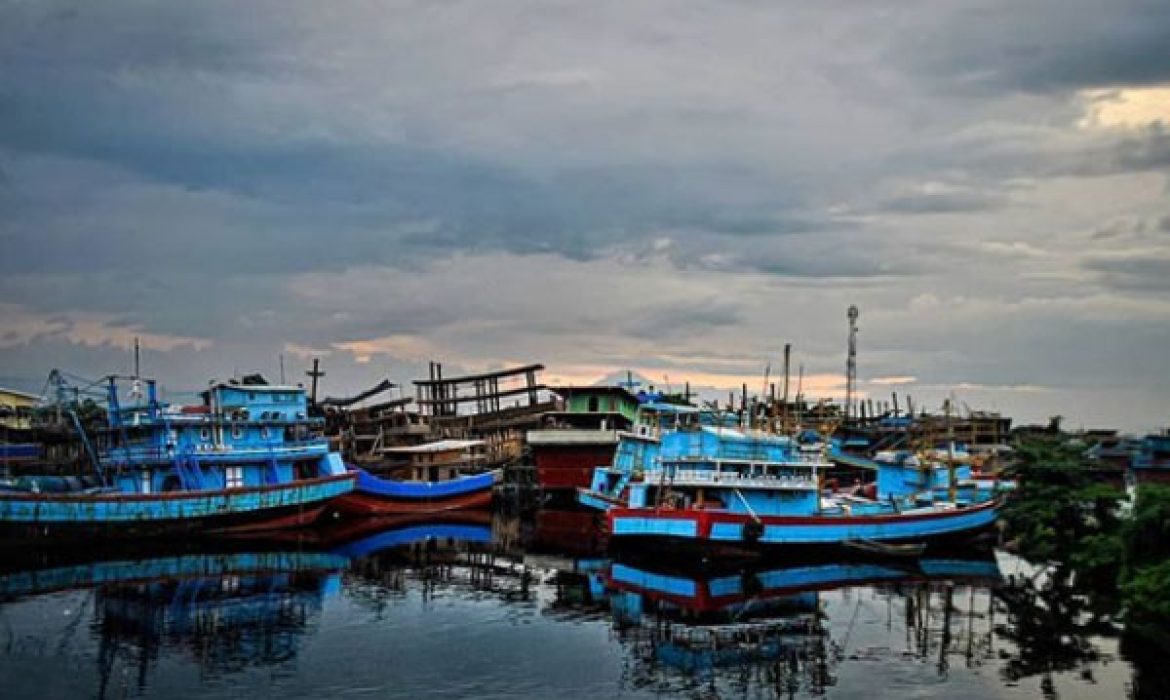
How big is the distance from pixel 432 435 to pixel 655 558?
2838 cm

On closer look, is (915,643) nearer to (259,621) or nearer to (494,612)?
(494,612)

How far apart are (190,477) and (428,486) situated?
13203mm

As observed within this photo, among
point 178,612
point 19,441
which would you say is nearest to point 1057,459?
point 178,612

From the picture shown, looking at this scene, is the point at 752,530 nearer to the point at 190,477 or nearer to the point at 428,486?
the point at 428,486

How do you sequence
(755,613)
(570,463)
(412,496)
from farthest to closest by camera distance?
1. (570,463)
2. (412,496)
3. (755,613)

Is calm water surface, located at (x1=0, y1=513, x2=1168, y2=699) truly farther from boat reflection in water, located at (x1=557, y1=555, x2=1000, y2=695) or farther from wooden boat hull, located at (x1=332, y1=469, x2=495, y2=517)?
wooden boat hull, located at (x1=332, y1=469, x2=495, y2=517)

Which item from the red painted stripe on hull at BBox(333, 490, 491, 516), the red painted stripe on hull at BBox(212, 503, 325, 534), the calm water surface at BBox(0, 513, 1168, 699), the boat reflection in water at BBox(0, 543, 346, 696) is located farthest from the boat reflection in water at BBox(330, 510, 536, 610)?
the red painted stripe on hull at BBox(212, 503, 325, 534)

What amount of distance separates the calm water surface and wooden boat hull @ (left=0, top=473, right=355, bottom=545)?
2188 mm

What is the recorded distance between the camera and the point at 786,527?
134ft

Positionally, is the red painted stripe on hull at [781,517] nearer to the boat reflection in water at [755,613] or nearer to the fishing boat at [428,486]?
the boat reflection in water at [755,613]

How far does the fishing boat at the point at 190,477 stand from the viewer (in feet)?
140

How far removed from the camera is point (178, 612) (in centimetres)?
3180

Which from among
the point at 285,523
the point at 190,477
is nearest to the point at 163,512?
the point at 190,477

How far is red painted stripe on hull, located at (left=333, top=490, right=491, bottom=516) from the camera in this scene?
5422cm
